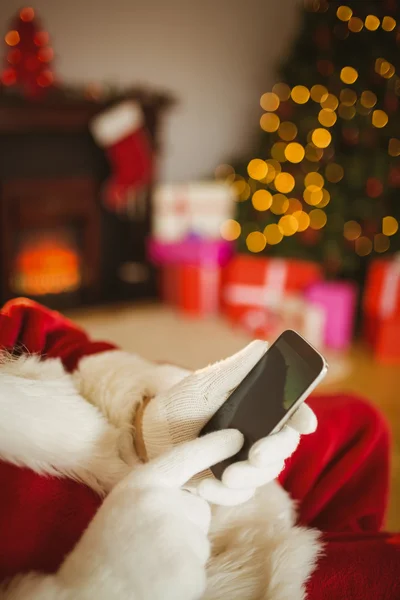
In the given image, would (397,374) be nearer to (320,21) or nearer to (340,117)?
(340,117)

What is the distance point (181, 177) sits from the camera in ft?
11.5

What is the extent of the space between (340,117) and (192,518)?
94.2 inches

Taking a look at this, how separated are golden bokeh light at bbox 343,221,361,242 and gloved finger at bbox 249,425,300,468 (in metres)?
2.19

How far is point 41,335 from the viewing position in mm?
Answer: 916

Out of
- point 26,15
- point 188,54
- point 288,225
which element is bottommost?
point 288,225

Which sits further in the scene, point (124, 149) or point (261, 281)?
point (124, 149)

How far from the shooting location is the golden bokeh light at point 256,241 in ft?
9.67

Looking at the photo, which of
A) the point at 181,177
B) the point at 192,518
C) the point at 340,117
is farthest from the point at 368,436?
the point at 181,177

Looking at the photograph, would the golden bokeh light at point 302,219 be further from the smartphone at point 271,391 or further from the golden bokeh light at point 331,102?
the smartphone at point 271,391

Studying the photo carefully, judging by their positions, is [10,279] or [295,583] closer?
[295,583]

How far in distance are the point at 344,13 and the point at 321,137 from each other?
60 centimetres

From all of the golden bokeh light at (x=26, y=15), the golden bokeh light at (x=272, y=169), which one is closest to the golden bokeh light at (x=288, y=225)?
the golden bokeh light at (x=272, y=169)

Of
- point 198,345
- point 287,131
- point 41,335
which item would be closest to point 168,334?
point 198,345

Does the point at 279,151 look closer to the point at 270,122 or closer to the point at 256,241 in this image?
the point at 270,122
